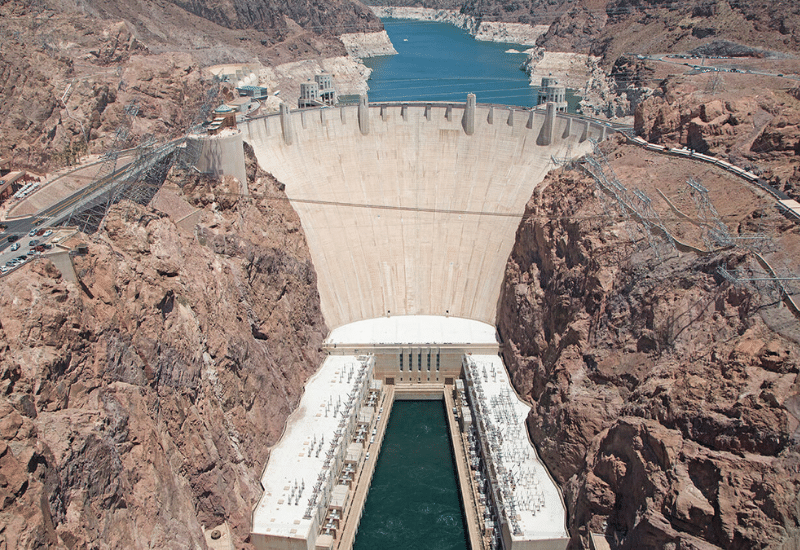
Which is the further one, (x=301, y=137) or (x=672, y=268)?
(x=301, y=137)

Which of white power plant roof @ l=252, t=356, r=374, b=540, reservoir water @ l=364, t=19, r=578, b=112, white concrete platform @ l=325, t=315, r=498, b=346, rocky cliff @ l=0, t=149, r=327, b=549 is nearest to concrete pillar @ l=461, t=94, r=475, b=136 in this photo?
white concrete platform @ l=325, t=315, r=498, b=346

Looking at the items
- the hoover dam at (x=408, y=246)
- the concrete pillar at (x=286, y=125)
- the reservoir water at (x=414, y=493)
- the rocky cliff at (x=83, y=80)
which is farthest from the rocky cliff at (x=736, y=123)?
the rocky cliff at (x=83, y=80)

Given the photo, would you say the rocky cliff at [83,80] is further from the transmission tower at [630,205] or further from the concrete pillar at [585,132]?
the concrete pillar at [585,132]

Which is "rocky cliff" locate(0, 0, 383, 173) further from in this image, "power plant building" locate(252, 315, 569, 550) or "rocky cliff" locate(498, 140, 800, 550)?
"rocky cliff" locate(498, 140, 800, 550)

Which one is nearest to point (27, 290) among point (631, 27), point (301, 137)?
point (301, 137)

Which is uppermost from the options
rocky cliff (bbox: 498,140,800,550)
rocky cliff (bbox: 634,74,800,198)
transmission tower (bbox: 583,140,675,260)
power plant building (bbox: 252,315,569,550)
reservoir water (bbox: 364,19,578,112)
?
rocky cliff (bbox: 634,74,800,198)

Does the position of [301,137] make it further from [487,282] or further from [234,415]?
[234,415]

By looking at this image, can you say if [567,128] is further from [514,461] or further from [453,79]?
[453,79]
